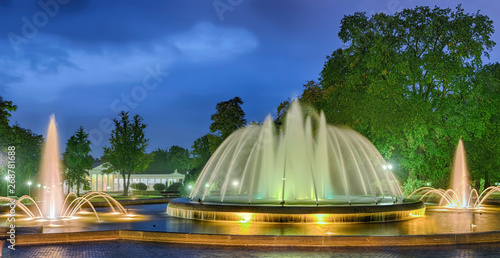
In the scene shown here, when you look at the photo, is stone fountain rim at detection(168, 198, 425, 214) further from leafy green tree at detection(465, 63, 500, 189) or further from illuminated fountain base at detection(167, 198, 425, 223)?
leafy green tree at detection(465, 63, 500, 189)

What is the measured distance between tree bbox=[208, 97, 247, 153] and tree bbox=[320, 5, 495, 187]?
93.9 ft

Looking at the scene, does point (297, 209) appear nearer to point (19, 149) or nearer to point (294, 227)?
point (294, 227)

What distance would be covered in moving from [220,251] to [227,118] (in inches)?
2183

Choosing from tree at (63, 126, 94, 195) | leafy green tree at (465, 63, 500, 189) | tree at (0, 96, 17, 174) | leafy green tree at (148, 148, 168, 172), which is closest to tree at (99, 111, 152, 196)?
tree at (63, 126, 94, 195)

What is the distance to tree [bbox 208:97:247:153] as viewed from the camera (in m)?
67.9

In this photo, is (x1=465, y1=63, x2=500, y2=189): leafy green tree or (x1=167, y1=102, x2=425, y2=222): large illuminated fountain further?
→ (x1=465, y1=63, x2=500, y2=189): leafy green tree

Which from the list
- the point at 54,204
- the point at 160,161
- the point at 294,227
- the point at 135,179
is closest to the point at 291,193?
the point at 294,227

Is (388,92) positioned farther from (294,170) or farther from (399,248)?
(399,248)

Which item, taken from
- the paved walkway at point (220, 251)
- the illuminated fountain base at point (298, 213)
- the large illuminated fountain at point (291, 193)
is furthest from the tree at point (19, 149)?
the paved walkway at point (220, 251)

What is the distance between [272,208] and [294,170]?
20.4ft

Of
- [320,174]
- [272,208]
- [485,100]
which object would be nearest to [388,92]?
[485,100]

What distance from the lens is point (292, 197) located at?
2425cm

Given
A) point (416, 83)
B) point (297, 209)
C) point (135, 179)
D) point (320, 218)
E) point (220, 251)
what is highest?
point (416, 83)

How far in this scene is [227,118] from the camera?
6800 centimetres
